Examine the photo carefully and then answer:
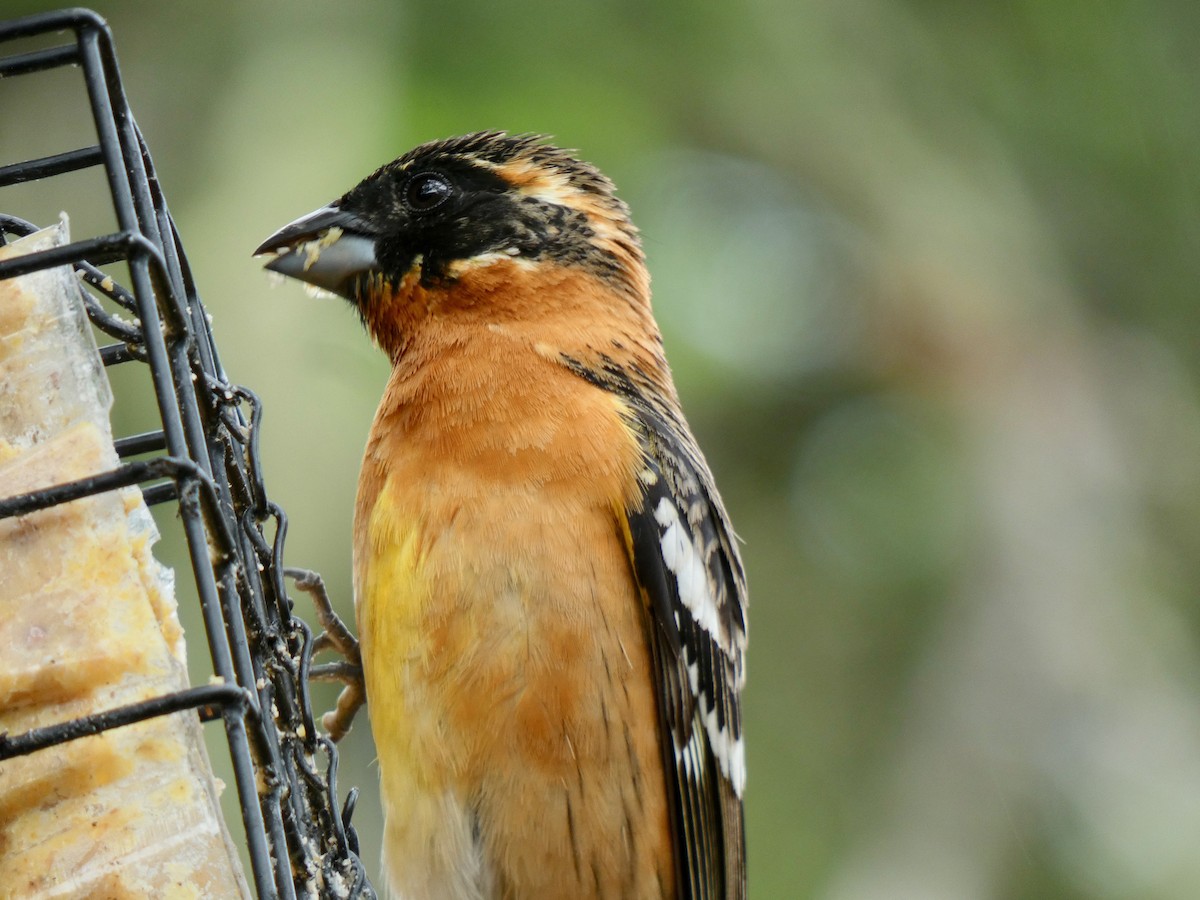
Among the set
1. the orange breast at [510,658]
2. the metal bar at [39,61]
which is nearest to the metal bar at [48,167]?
the metal bar at [39,61]

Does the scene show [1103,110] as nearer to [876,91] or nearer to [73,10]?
[876,91]

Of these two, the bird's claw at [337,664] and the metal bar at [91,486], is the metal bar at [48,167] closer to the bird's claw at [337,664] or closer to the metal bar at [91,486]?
the metal bar at [91,486]

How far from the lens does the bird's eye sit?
12.2ft

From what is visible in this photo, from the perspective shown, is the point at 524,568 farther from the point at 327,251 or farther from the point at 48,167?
the point at 48,167

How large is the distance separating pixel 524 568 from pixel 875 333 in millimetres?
4383

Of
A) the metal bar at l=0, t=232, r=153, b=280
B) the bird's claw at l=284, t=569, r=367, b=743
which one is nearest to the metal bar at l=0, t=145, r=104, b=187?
the metal bar at l=0, t=232, r=153, b=280

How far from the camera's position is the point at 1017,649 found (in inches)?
249

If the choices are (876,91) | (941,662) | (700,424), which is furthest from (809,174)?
(941,662)

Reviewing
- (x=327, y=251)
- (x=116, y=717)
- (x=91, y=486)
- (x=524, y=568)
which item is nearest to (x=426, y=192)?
(x=327, y=251)

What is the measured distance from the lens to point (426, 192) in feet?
12.3

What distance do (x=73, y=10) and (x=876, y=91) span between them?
550 centimetres

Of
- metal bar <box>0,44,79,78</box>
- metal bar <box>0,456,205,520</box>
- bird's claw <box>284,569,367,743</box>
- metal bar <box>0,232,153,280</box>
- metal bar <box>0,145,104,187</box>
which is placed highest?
metal bar <box>0,44,79,78</box>

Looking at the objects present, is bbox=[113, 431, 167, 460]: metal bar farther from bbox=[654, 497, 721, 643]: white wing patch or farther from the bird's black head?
bbox=[654, 497, 721, 643]: white wing patch

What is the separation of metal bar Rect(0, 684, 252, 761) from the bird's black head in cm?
174
